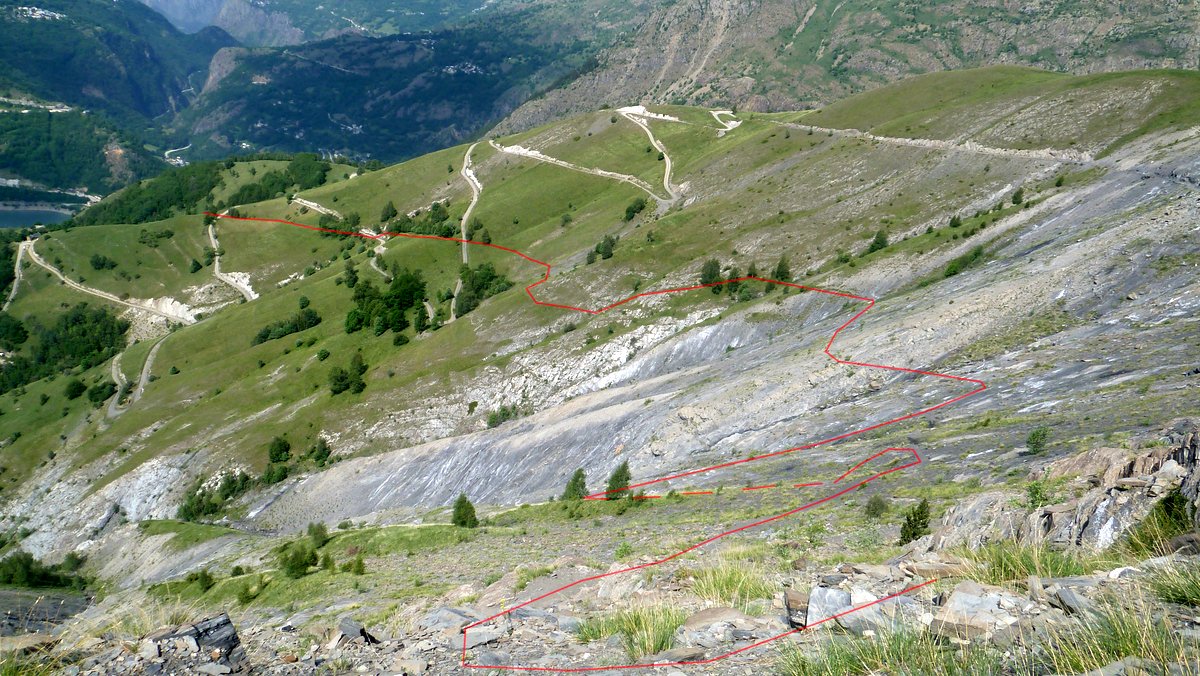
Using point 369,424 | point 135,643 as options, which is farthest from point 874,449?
point 369,424

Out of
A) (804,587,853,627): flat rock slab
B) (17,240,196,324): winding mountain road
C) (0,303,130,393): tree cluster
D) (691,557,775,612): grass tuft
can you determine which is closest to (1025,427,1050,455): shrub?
(691,557,775,612): grass tuft

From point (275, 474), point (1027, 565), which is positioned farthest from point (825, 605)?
point (275, 474)

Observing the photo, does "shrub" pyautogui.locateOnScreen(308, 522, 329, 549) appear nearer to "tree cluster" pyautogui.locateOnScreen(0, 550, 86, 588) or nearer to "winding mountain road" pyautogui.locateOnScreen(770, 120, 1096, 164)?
"tree cluster" pyautogui.locateOnScreen(0, 550, 86, 588)

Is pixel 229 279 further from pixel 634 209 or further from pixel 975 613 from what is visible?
pixel 975 613

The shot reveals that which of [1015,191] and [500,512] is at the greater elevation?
[1015,191]

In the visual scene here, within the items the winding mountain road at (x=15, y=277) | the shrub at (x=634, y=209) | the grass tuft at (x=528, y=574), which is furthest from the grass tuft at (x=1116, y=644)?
the winding mountain road at (x=15, y=277)

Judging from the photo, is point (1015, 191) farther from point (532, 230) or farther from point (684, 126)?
point (684, 126)
